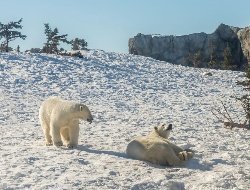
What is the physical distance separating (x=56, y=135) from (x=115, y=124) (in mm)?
4406

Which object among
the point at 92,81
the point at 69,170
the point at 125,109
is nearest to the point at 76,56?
the point at 92,81

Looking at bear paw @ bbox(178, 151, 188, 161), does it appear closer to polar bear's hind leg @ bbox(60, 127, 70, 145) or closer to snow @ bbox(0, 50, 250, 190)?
snow @ bbox(0, 50, 250, 190)

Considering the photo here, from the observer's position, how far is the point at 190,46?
55.5m

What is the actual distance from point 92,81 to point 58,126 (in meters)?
14.6

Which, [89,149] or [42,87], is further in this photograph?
[42,87]

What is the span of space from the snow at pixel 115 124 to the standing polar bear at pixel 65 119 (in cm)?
33

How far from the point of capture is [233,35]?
2229 inches

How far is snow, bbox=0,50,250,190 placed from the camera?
9070mm

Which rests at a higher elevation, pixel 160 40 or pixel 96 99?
pixel 160 40

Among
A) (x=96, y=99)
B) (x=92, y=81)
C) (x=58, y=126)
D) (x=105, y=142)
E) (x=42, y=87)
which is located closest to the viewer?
(x=58, y=126)

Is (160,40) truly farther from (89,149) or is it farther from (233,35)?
(89,149)

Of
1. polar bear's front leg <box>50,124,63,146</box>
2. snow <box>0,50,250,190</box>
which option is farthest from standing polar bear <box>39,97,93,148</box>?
snow <box>0,50,250,190</box>

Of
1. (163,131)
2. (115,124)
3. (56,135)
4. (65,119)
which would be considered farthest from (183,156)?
(115,124)

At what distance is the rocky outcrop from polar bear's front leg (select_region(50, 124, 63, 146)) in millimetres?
41667
